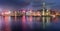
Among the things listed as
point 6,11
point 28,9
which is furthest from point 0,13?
point 28,9

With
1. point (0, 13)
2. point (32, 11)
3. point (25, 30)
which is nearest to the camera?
point (25, 30)

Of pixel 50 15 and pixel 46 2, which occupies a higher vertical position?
pixel 46 2

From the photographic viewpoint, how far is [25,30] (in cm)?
538

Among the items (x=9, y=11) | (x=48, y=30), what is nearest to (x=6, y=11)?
(x=9, y=11)

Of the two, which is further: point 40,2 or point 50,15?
point 50,15

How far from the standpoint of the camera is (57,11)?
681cm

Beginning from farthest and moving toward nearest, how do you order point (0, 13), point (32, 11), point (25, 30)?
1. point (32, 11)
2. point (0, 13)
3. point (25, 30)

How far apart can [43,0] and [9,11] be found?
1.54 metres

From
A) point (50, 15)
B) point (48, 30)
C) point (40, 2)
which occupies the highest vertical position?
point (40, 2)

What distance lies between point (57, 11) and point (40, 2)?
815 mm

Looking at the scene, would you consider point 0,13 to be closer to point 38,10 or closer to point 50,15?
point 38,10

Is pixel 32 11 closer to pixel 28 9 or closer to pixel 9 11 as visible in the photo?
pixel 28 9

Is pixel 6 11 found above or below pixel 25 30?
above

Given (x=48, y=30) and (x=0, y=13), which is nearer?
(x=48, y=30)
